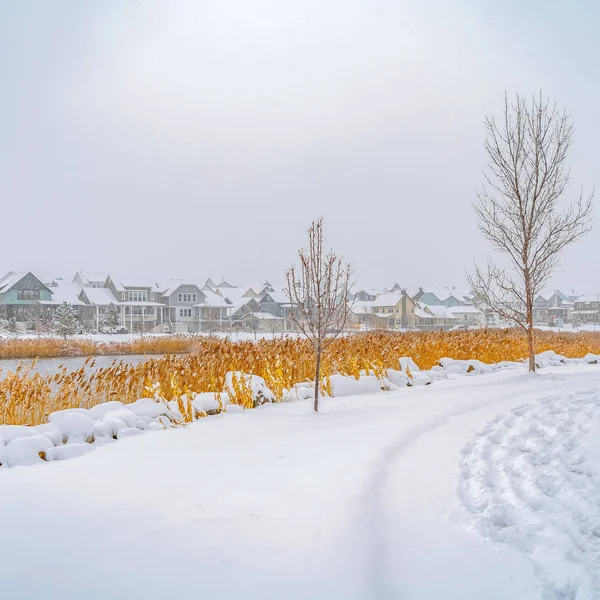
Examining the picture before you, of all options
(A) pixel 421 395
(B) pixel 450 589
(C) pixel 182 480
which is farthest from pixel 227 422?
(B) pixel 450 589

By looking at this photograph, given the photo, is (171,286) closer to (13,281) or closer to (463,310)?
(13,281)

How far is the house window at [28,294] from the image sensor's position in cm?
4350

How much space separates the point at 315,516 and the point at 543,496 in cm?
180

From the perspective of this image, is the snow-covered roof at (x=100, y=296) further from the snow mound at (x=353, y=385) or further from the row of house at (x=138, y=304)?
the snow mound at (x=353, y=385)

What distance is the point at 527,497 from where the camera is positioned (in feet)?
12.1

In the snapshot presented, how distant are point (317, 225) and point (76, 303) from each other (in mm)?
43900

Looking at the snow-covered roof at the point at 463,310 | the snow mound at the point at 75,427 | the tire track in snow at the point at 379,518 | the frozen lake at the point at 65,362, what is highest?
the snow-covered roof at the point at 463,310

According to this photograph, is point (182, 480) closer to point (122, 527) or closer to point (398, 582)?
point (122, 527)

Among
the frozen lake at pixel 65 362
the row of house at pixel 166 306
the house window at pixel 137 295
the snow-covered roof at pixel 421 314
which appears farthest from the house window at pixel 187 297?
the frozen lake at pixel 65 362

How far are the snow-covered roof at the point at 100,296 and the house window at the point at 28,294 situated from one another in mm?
4399

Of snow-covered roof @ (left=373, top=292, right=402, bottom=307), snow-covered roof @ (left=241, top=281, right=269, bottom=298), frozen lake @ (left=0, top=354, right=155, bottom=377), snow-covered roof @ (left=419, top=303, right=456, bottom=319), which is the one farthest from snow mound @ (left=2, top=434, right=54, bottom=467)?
snow-covered roof @ (left=419, top=303, right=456, bottom=319)

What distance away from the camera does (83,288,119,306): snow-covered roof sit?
46.6 metres

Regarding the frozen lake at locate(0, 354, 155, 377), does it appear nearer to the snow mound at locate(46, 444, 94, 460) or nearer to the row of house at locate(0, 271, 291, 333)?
the snow mound at locate(46, 444, 94, 460)

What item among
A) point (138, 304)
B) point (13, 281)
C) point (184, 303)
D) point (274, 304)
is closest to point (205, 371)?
point (138, 304)
